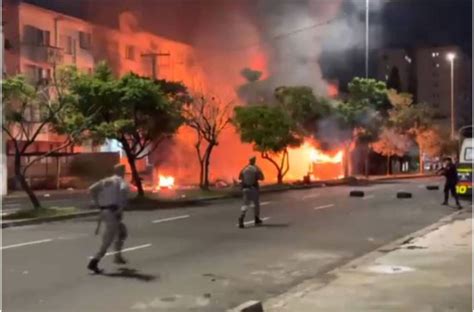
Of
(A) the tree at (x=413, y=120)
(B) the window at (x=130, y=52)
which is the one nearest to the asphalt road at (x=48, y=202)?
(B) the window at (x=130, y=52)

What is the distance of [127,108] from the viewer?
2447 centimetres

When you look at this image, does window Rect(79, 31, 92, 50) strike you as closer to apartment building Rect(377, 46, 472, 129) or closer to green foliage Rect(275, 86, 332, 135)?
green foliage Rect(275, 86, 332, 135)

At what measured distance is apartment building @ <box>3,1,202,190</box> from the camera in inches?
1465

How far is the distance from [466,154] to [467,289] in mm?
18424

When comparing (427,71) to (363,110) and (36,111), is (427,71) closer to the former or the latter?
(363,110)

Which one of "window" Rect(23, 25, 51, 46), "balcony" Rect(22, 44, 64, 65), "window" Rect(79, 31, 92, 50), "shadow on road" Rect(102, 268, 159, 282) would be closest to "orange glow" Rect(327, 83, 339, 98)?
"window" Rect(79, 31, 92, 50)

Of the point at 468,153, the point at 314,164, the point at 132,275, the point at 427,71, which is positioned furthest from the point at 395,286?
the point at 427,71

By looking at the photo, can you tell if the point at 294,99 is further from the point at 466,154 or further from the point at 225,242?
the point at 225,242

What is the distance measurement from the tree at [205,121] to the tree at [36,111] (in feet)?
28.4

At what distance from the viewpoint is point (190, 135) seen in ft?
148

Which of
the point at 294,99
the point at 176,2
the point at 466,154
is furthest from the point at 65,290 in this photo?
the point at 176,2

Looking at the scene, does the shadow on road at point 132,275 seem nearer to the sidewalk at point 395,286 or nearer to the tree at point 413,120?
the sidewalk at point 395,286

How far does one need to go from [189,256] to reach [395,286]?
424 cm

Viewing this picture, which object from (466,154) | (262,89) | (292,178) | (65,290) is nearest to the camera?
(65,290)
